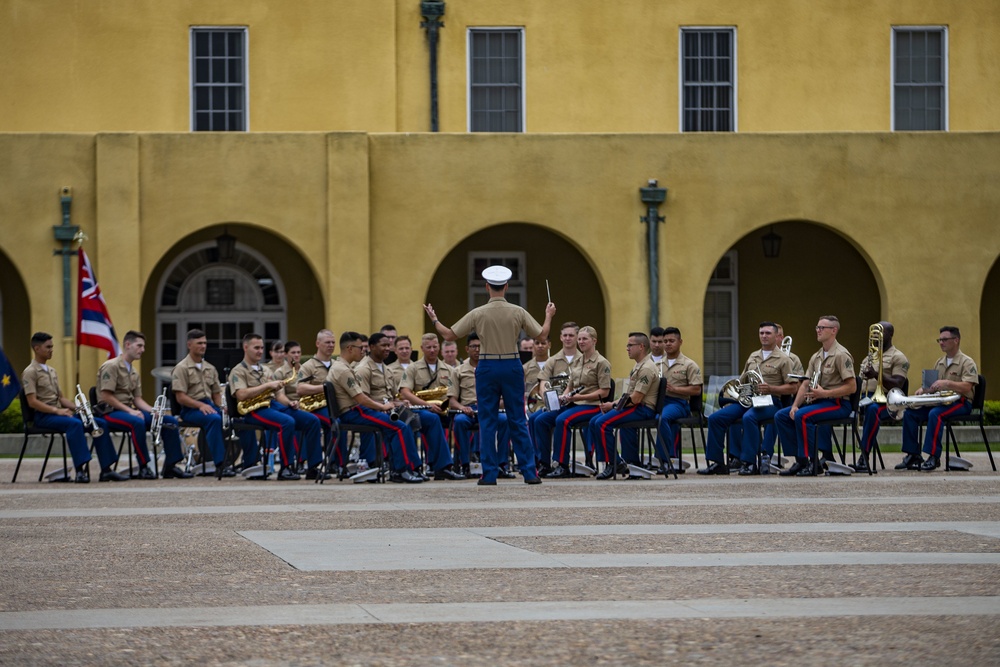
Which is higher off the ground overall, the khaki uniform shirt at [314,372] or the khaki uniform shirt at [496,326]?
the khaki uniform shirt at [496,326]

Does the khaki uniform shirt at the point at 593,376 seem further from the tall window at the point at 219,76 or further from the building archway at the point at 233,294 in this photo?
the building archway at the point at 233,294

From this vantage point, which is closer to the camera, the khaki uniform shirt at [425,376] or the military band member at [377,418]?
the military band member at [377,418]

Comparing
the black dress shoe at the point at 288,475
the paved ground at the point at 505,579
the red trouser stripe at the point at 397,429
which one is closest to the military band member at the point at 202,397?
the black dress shoe at the point at 288,475

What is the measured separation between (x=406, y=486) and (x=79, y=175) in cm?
1071

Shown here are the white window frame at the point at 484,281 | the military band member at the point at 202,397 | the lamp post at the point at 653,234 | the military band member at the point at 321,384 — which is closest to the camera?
the military band member at the point at 321,384

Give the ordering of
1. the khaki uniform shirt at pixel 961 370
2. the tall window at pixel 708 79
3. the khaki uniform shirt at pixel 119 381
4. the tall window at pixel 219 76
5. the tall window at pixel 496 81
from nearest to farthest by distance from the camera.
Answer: the khaki uniform shirt at pixel 119 381
the khaki uniform shirt at pixel 961 370
the tall window at pixel 219 76
the tall window at pixel 496 81
the tall window at pixel 708 79

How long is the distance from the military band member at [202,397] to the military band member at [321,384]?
0.88 metres

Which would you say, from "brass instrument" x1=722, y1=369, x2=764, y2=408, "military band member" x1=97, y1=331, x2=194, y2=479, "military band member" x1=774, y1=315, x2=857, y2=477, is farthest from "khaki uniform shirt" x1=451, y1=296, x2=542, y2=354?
"military band member" x1=97, y1=331, x2=194, y2=479

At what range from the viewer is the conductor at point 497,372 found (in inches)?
617

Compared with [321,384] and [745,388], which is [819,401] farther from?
[321,384]

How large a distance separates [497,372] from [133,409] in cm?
443

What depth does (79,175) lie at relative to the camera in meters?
24.5

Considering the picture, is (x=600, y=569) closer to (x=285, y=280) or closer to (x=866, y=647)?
(x=866, y=647)

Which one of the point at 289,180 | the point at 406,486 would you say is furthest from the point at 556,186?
the point at 406,486
